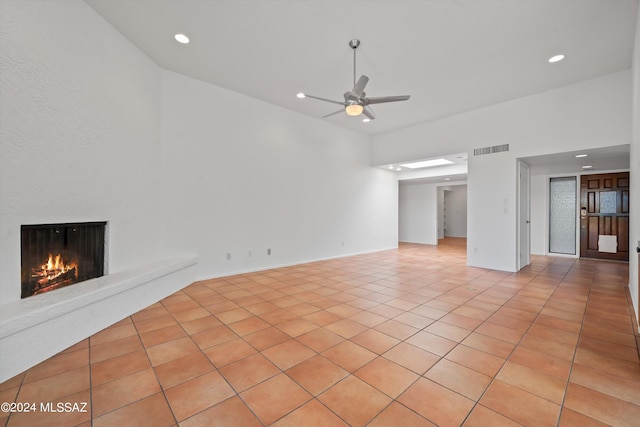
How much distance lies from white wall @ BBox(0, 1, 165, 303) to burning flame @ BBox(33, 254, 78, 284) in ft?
0.97

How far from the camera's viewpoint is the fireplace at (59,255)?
2479mm

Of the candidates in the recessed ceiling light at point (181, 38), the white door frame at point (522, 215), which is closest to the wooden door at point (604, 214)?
the white door frame at point (522, 215)

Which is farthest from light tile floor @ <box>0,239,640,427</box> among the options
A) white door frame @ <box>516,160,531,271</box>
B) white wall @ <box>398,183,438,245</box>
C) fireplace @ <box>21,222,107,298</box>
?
white wall @ <box>398,183,438,245</box>

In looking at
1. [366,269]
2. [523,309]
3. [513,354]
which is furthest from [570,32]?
[366,269]

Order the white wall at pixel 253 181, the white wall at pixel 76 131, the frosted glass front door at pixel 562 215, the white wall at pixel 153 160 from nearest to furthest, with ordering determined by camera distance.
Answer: the white wall at pixel 76 131 → the white wall at pixel 153 160 → the white wall at pixel 253 181 → the frosted glass front door at pixel 562 215

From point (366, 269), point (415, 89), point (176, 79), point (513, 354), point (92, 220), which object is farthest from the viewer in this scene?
point (366, 269)

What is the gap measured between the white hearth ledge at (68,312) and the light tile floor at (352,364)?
11 centimetres

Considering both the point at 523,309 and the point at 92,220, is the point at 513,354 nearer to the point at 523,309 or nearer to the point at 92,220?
the point at 523,309

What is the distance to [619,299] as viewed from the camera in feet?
12.0

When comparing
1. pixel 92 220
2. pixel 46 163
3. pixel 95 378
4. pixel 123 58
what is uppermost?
pixel 123 58

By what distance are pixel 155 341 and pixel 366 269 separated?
13.6ft

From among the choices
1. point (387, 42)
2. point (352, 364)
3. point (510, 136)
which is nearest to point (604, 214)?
point (510, 136)

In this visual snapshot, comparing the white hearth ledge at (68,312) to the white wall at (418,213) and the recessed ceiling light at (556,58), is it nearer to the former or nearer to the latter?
the recessed ceiling light at (556,58)

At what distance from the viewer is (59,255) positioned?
2.83 m
